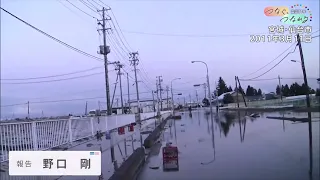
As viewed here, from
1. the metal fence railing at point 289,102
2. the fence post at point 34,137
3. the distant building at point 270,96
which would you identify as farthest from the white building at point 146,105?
the fence post at point 34,137

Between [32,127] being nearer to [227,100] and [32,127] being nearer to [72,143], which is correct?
[72,143]

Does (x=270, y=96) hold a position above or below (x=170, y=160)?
above

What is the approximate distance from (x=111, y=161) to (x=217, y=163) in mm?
3319

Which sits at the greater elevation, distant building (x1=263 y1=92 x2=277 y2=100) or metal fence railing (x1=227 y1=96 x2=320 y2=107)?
distant building (x1=263 y1=92 x2=277 y2=100)

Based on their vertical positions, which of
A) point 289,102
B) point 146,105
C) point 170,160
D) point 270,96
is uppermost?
point 270,96

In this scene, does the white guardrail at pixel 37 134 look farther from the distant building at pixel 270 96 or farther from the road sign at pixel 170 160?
the distant building at pixel 270 96

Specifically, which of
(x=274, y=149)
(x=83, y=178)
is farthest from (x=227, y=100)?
(x=83, y=178)
